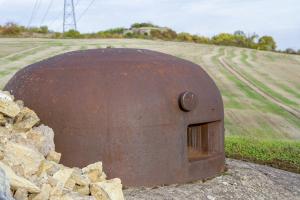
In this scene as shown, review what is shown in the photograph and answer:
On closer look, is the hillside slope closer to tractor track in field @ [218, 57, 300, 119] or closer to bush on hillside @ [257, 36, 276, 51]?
tractor track in field @ [218, 57, 300, 119]

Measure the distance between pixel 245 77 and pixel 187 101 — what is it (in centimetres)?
1757

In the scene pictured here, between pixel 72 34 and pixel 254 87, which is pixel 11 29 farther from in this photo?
pixel 254 87

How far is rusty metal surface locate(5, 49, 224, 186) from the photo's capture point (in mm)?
5832

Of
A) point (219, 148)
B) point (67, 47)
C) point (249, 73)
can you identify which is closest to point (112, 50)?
point (219, 148)

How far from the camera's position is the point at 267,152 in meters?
10.2

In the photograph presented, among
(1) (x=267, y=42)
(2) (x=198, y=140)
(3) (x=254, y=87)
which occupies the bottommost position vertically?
(3) (x=254, y=87)

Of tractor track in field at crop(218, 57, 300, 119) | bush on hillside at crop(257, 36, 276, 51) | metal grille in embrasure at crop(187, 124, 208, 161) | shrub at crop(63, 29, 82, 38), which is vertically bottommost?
tractor track in field at crop(218, 57, 300, 119)

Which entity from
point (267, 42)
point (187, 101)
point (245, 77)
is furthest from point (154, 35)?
point (187, 101)

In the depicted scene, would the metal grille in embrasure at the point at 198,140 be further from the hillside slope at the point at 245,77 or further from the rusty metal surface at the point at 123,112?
the hillside slope at the point at 245,77

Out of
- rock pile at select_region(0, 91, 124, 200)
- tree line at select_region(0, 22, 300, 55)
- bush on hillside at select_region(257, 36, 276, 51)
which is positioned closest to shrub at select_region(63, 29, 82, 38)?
tree line at select_region(0, 22, 300, 55)

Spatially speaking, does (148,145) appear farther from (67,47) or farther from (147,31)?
(147,31)

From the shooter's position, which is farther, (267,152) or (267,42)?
(267,42)

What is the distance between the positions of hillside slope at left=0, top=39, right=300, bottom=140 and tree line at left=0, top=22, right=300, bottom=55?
4310 millimetres

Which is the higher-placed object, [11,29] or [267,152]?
[11,29]
